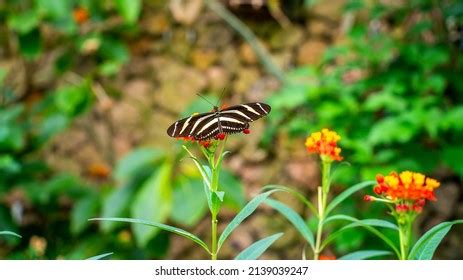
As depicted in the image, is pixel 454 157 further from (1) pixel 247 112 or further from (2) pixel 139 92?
(1) pixel 247 112

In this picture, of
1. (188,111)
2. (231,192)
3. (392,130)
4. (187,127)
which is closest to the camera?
(187,127)

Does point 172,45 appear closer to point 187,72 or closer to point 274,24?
point 187,72

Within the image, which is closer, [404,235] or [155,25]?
[404,235]

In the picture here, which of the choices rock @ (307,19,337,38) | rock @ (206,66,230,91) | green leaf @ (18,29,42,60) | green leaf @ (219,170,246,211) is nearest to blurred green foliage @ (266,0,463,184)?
green leaf @ (219,170,246,211)

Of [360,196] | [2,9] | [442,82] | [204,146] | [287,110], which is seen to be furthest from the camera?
[2,9]

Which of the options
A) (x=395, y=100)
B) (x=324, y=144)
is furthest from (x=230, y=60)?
(x=324, y=144)

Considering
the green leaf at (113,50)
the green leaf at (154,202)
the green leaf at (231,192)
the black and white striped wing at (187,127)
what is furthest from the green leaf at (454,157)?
the black and white striped wing at (187,127)

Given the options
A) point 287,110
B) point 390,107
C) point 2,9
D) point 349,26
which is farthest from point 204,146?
point 2,9
